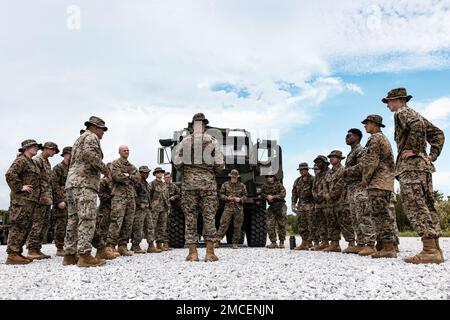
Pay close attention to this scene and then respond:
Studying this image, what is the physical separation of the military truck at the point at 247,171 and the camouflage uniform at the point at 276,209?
26 centimetres

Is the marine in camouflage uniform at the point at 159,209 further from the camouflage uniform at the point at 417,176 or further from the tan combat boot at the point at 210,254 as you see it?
the camouflage uniform at the point at 417,176

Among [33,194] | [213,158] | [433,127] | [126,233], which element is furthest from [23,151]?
[433,127]

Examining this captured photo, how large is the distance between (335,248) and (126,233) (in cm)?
369

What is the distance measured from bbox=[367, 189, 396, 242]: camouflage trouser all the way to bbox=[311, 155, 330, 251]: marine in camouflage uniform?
188cm

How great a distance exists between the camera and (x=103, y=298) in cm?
277

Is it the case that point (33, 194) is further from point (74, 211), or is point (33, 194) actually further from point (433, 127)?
point (433, 127)

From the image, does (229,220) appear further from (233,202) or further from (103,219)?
(103,219)

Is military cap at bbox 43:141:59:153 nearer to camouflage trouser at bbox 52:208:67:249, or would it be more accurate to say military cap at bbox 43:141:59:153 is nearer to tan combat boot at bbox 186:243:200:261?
camouflage trouser at bbox 52:208:67:249

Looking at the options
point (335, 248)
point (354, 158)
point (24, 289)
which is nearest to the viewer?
point (24, 289)

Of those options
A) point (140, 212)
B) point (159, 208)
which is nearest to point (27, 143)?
point (140, 212)

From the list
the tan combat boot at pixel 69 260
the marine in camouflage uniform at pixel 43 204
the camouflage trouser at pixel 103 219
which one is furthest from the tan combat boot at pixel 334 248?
the marine in camouflage uniform at pixel 43 204

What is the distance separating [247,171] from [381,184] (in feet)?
13.6

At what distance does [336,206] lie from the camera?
22.2ft

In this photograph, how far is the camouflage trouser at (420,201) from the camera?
170 inches
